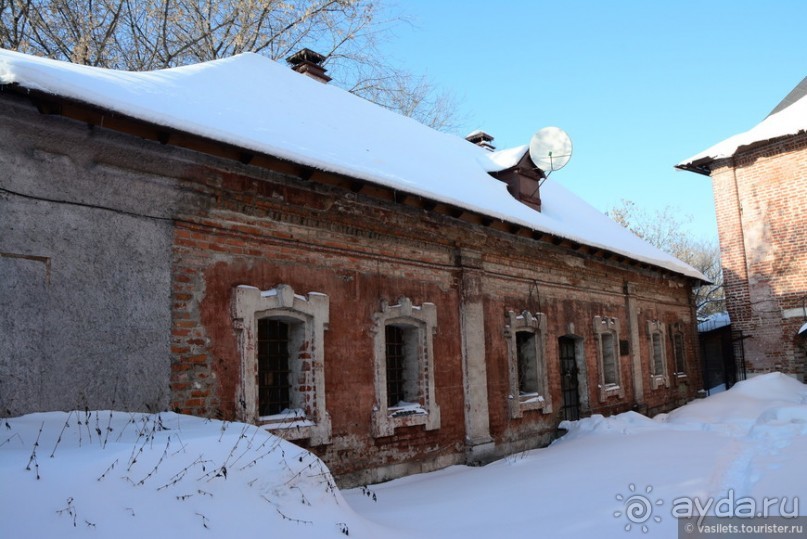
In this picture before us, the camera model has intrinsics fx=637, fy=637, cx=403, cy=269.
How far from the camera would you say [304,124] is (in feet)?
28.4

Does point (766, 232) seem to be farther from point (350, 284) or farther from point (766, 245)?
point (350, 284)

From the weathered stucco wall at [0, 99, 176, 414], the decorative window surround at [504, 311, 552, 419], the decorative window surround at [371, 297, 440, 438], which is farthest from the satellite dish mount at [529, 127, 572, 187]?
the weathered stucco wall at [0, 99, 176, 414]

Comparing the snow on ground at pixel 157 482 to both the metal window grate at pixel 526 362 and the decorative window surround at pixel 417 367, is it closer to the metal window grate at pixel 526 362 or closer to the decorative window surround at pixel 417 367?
the decorative window surround at pixel 417 367

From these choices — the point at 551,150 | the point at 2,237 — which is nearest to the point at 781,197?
the point at 551,150

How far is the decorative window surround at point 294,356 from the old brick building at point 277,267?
0.02 metres

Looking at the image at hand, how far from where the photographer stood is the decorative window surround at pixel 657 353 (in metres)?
16.2

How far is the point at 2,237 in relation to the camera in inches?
208

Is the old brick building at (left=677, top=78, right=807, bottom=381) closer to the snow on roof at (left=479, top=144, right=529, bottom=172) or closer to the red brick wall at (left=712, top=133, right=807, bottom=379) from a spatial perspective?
the red brick wall at (left=712, top=133, right=807, bottom=379)

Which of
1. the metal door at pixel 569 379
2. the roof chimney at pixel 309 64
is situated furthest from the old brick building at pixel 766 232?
the roof chimney at pixel 309 64

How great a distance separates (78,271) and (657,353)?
15.2 metres

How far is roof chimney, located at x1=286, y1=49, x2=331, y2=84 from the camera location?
39.8 feet

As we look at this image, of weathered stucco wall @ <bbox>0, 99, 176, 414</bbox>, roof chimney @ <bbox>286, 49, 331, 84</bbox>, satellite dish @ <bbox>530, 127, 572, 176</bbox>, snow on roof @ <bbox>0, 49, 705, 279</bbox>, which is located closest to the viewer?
weathered stucco wall @ <bbox>0, 99, 176, 414</bbox>

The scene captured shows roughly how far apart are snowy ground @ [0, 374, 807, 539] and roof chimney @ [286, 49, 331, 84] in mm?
7686

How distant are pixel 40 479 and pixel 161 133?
345cm
